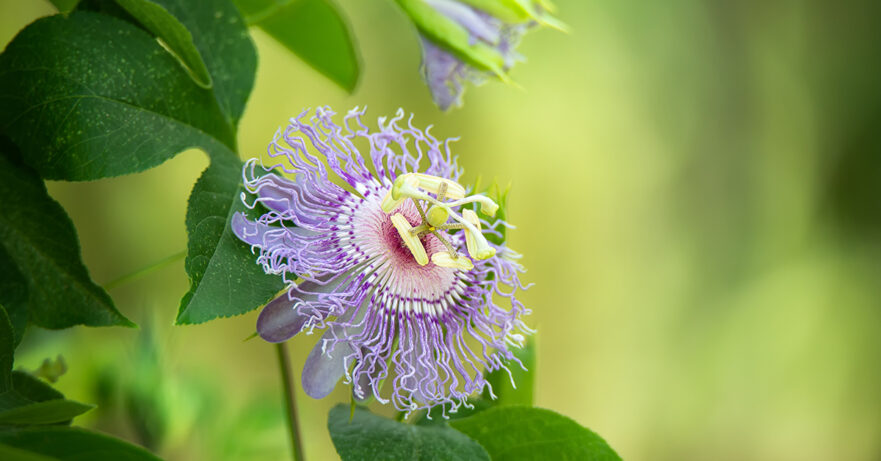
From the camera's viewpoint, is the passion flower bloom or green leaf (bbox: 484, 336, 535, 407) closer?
the passion flower bloom

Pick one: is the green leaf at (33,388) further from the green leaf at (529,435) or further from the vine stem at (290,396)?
the green leaf at (529,435)

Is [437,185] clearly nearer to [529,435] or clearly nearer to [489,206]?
[489,206]

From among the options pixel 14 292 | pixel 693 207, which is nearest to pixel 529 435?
pixel 14 292

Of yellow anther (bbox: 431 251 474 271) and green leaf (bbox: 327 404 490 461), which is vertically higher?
yellow anther (bbox: 431 251 474 271)

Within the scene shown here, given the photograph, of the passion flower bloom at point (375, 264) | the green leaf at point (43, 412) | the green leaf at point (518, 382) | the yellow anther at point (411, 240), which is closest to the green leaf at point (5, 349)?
the green leaf at point (43, 412)

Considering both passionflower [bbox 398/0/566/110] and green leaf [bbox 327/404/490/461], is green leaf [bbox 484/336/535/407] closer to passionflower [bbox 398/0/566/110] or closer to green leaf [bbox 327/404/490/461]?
green leaf [bbox 327/404/490/461]

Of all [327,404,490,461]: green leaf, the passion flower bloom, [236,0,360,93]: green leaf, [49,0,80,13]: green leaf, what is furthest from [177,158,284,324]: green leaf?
[236,0,360,93]: green leaf

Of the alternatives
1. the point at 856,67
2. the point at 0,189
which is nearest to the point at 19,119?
the point at 0,189

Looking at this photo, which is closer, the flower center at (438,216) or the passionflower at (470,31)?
the flower center at (438,216)
